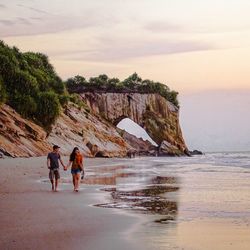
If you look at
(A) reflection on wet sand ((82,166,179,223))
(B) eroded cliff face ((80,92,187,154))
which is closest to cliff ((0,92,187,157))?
(B) eroded cliff face ((80,92,187,154))

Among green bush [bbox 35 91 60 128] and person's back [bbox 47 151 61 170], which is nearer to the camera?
person's back [bbox 47 151 61 170]

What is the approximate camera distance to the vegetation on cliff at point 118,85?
122 m

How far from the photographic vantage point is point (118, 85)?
12306cm

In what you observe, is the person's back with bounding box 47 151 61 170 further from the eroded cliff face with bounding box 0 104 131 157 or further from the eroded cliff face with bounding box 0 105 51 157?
the eroded cliff face with bounding box 0 105 51 157

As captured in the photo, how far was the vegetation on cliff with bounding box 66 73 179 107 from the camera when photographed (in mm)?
122250

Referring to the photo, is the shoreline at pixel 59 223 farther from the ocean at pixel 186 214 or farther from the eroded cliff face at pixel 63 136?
the eroded cliff face at pixel 63 136

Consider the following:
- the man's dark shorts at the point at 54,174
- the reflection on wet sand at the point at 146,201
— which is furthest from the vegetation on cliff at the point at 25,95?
the reflection on wet sand at the point at 146,201

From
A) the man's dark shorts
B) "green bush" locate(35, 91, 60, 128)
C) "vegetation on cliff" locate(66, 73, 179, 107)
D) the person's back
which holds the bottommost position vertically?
the man's dark shorts

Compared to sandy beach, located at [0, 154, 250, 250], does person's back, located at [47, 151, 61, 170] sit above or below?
above

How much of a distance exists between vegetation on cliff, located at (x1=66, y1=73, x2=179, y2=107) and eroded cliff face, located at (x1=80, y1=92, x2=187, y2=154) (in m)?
2.24

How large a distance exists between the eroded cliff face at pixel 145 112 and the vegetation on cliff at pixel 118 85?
224 cm

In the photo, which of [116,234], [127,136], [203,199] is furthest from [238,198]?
[127,136]

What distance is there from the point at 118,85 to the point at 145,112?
8.53 metres

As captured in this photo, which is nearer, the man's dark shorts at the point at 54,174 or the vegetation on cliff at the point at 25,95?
the man's dark shorts at the point at 54,174
